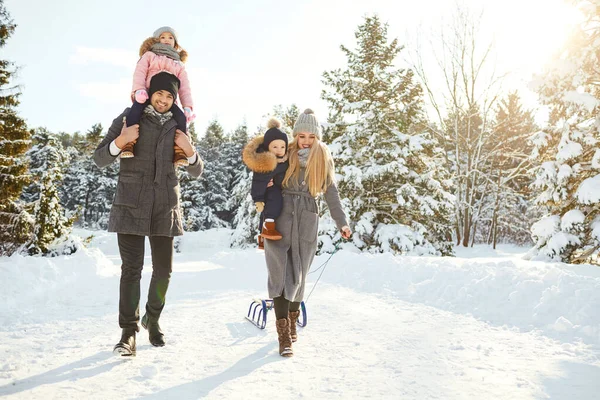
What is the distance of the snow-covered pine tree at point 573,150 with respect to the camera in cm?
1027

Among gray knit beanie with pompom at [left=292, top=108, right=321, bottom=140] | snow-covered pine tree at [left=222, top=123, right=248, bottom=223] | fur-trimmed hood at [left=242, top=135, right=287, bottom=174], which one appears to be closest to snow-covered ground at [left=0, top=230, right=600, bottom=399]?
fur-trimmed hood at [left=242, top=135, right=287, bottom=174]

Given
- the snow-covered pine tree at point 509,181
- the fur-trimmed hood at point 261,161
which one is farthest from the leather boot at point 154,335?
the snow-covered pine tree at point 509,181

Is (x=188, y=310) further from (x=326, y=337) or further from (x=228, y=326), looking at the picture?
(x=326, y=337)

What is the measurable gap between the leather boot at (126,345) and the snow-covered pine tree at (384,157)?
36.7 ft

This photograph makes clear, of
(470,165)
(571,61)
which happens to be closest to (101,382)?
(571,61)

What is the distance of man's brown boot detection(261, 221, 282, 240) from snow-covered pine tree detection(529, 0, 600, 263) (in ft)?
31.8

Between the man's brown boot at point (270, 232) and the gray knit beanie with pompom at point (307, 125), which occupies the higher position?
the gray knit beanie with pompom at point (307, 125)

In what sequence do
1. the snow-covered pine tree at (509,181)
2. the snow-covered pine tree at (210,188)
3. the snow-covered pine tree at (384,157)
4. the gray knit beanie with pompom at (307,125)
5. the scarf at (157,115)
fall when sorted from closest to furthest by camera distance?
1. the scarf at (157,115)
2. the gray knit beanie with pompom at (307,125)
3. the snow-covered pine tree at (384,157)
4. the snow-covered pine tree at (509,181)
5. the snow-covered pine tree at (210,188)

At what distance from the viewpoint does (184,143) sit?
Result: 366 cm

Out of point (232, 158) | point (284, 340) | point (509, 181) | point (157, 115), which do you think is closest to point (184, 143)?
point (157, 115)

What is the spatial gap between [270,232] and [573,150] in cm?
1028

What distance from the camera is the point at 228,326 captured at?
187 inches

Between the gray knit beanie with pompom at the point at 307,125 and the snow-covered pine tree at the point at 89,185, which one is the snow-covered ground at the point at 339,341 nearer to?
the gray knit beanie with pompom at the point at 307,125

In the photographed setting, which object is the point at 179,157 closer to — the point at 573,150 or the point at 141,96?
the point at 141,96
